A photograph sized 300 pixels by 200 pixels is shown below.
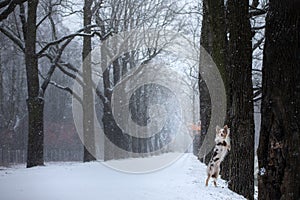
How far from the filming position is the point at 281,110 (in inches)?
224

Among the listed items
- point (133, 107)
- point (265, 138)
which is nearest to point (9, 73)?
point (133, 107)

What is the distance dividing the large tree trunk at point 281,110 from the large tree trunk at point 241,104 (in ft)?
10.4

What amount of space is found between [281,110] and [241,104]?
3456mm

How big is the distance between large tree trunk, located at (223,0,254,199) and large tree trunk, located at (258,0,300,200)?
318cm

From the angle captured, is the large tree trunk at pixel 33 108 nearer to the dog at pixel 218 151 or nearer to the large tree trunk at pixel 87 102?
the large tree trunk at pixel 87 102

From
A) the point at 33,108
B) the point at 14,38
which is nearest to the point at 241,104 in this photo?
the point at 33,108

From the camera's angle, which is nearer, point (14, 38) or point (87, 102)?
point (14, 38)

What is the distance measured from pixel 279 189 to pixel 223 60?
6.41m

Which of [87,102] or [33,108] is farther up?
[87,102]

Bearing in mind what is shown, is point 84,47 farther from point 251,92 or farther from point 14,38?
point 251,92

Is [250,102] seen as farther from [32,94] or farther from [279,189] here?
[32,94]

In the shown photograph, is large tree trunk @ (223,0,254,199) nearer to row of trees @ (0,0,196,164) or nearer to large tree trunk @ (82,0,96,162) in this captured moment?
row of trees @ (0,0,196,164)

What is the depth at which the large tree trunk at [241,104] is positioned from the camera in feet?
29.7

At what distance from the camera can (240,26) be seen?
9.30 m
